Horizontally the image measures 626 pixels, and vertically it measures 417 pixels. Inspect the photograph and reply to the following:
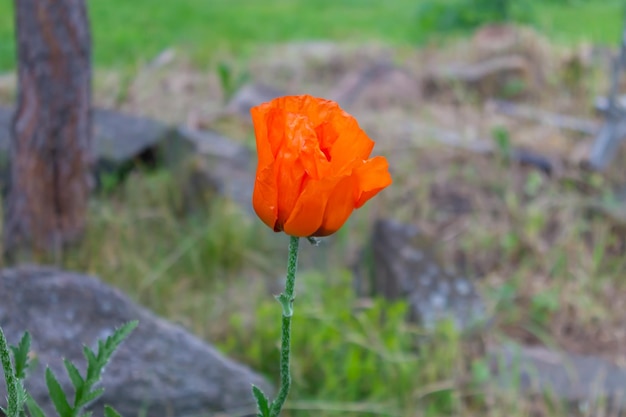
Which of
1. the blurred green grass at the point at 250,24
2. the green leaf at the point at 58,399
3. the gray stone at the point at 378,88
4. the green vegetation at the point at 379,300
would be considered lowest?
the green vegetation at the point at 379,300

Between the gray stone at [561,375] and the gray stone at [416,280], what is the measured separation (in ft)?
0.69

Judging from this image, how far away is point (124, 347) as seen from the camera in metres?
2.17

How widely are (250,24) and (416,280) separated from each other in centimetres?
628

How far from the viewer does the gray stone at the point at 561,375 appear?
2703 millimetres

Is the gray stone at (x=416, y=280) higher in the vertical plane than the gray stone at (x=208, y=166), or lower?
lower

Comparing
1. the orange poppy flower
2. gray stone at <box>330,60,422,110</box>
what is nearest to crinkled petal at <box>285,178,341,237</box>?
the orange poppy flower

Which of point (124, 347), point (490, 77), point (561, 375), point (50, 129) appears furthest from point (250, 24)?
point (124, 347)

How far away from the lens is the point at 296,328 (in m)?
2.80

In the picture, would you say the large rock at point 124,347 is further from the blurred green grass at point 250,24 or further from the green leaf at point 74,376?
the blurred green grass at point 250,24

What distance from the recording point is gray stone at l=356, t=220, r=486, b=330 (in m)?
3.09

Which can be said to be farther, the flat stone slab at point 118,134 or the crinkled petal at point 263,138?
the flat stone slab at point 118,134

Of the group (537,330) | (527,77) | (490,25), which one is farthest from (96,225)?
(490,25)

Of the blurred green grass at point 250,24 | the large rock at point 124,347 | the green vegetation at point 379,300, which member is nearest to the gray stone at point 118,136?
the green vegetation at point 379,300

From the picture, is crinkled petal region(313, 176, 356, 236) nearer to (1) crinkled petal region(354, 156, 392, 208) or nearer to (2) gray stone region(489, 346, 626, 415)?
(1) crinkled petal region(354, 156, 392, 208)
